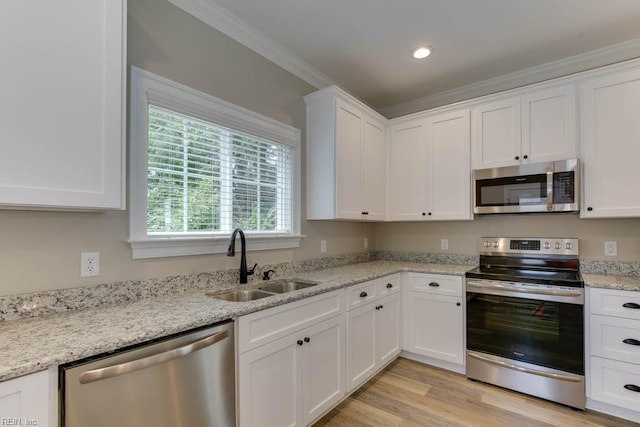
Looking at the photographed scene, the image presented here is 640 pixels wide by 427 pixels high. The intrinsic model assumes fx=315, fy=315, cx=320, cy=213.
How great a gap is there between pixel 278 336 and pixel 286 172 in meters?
1.43

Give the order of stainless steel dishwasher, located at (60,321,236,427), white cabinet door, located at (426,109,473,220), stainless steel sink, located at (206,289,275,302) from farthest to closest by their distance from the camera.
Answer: white cabinet door, located at (426,109,473,220), stainless steel sink, located at (206,289,275,302), stainless steel dishwasher, located at (60,321,236,427)

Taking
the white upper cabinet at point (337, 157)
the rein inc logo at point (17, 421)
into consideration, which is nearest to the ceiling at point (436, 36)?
the white upper cabinet at point (337, 157)

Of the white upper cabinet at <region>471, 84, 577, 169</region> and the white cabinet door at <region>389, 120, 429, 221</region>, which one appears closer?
the white upper cabinet at <region>471, 84, 577, 169</region>

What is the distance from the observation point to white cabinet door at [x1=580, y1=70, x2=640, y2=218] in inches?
90.4

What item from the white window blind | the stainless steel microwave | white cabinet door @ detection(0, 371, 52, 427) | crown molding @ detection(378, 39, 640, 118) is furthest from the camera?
crown molding @ detection(378, 39, 640, 118)

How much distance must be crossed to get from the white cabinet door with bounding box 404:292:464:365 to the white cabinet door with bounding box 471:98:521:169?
51.0 inches

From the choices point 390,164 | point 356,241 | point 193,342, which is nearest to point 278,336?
point 193,342

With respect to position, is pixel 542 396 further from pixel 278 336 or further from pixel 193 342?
pixel 193 342

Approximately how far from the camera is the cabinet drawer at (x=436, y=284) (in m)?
2.76

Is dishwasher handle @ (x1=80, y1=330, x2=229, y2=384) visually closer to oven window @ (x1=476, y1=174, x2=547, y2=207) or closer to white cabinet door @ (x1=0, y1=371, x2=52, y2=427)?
white cabinet door @ (x1=0, y1=371, x2=52, y2=427)

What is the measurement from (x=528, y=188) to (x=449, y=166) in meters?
0.69

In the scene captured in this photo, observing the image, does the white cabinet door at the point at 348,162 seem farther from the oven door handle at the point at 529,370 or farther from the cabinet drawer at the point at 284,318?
the oven door handle at the point at 529,370

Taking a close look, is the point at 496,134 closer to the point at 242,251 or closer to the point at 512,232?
the point at 512,232

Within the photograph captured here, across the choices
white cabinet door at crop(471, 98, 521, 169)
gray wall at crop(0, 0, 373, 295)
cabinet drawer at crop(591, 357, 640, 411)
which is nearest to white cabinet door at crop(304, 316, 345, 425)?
gray wall at crop(0, 0, 373, 295)
